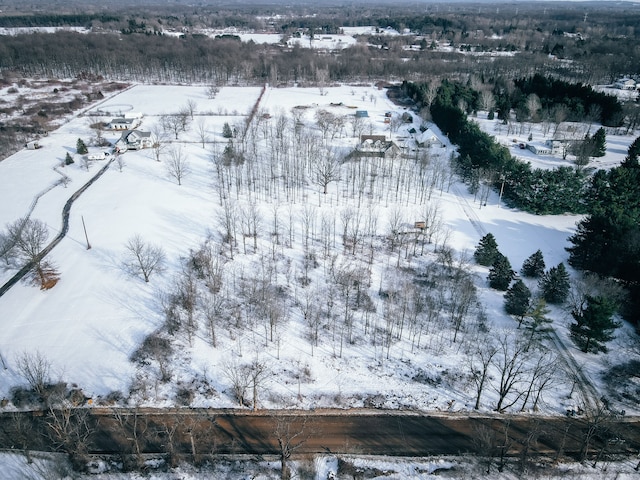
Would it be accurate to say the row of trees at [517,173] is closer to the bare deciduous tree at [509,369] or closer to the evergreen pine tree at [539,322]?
the evergreen pine tree at [539,322]

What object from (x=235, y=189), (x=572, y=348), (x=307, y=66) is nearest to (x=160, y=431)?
(x=572, y=348)

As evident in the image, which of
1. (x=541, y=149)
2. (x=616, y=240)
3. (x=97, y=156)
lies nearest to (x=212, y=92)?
(x=97, y=156)

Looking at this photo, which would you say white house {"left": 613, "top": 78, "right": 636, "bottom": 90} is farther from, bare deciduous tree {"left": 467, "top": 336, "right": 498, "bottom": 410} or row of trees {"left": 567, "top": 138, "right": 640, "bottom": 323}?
bare deciduous tree {"left": 467, "top": 336, "right": 498, "bottom": 410}

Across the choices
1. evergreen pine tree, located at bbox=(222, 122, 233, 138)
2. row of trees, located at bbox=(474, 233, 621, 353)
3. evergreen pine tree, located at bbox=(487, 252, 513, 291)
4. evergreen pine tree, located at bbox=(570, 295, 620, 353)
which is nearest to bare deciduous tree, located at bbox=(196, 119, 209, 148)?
evergreen pine tree, located at bbox=(222, 122, 233, 138)

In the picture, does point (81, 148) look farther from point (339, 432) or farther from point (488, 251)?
point (339, 432)

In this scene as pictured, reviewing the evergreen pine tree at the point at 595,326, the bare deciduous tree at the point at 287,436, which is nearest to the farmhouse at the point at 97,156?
the bare deciduous tree at the point at 287,436

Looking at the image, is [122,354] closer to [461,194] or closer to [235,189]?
[235,189]
